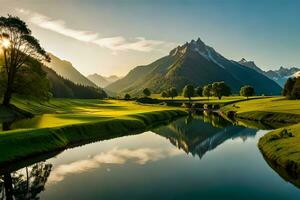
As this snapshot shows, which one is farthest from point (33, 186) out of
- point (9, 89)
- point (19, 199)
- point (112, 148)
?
point (9, 89)

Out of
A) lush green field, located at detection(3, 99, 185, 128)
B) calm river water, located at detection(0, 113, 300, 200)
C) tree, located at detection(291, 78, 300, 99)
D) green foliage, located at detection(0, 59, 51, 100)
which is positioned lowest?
calm river water, located at detection(0, 113, 300, 200)

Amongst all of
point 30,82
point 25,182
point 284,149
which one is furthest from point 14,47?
point 284,149

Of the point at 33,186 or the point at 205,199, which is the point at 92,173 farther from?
the point at 205,199

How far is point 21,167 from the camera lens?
47.6 m

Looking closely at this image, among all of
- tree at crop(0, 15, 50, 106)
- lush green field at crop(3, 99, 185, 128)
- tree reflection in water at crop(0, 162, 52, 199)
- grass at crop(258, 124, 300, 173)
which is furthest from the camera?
tree at crop(0, 15, 50, 106)

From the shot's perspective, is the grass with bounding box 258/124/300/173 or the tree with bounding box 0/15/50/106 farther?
the tree with bounding box 0/15/50/106

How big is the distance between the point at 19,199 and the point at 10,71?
51967 mm

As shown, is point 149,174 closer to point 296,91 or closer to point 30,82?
point 30,82

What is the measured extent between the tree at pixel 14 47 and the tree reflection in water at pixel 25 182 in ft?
124

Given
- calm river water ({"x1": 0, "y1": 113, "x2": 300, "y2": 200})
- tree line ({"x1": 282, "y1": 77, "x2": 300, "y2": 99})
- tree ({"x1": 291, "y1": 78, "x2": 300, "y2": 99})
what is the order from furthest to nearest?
tree line ({"x1": 282, "y1": 77, "x2": 300, "y2": 99}) < tree ({"x1": 291, "y1": 78, "x2": 300, "y2": 99}) < calm river water ({"x1": 0, "y1": 113, "x2": 300, "y2": 200})

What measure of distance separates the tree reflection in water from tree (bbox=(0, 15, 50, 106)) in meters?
37.9

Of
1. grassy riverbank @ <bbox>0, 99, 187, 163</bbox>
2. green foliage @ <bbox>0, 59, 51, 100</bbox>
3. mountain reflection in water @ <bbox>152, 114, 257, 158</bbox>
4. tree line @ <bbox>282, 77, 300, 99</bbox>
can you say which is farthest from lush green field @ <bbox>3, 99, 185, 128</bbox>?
tree line @ <bbox>282, 77, 300, 99</bbox>

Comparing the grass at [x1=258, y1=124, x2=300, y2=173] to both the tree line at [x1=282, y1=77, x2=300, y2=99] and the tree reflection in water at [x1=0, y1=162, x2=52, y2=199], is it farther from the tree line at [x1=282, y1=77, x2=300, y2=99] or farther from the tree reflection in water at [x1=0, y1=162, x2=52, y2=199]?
the tree line at [x1=282, y1=77, x2=300, y2=99]

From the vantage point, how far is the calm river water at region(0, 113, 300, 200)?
125ft
